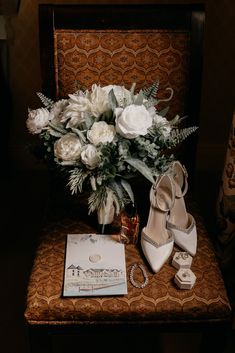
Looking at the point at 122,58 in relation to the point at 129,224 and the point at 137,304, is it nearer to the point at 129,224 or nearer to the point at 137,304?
the point at 129,224

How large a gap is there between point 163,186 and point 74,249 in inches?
11.1

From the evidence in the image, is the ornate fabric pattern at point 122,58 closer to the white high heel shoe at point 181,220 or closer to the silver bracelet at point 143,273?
the white high heel shoe at point 181,220

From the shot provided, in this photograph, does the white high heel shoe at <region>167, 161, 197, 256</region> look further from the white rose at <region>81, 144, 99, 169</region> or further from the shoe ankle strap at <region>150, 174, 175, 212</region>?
the white rose at <region>81, 144, 99, 169</region>

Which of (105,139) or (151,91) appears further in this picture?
(151,91)

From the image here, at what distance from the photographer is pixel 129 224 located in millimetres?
1351

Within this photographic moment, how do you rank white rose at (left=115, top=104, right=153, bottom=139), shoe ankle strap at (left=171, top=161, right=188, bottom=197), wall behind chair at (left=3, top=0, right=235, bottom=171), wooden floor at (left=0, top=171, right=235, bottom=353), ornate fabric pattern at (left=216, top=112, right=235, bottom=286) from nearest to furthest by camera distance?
white rose at (left=115, top=104, right=153, bottom=139)
shoe ankle strap at (left=171, top=161, right=188, bottom=197)
ornate fabric pattern at (left=216, top=112, right=235, bottom=286)
wooden floor at (left=0, top=171, right=235, bottom=353)
wall behind chair at (left=3, top=0, right=235, bottom=171)

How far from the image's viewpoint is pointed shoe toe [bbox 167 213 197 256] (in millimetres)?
1354

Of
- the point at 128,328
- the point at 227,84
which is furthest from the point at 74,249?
the point at 227,84

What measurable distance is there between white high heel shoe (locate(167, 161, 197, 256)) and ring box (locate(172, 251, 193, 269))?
4 cm

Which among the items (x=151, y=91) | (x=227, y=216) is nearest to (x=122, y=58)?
(x=151, y=91)

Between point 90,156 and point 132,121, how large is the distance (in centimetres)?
12

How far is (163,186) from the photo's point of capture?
1372mm

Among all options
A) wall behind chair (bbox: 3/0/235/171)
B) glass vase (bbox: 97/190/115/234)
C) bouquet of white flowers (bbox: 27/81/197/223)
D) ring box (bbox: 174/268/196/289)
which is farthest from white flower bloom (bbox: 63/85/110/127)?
wall behind chair (bbox: 3/0/235/171)

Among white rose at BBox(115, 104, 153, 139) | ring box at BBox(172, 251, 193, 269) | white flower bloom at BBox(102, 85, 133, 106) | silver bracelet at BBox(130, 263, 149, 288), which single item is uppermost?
white flower bloom at BBox(102, 85, 133, 106)
